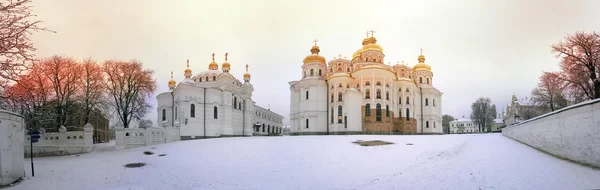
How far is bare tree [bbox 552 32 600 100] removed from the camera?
2080 centimetres

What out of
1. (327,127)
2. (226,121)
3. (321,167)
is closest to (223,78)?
(226,121)

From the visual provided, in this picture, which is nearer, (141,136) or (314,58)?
(141,136)

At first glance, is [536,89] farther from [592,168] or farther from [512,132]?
[592,168]

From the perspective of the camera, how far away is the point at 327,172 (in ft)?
49.3

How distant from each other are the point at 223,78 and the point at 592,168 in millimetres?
40341

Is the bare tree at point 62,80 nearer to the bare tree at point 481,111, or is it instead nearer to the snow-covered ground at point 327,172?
the snow-covered ground at point 327,172

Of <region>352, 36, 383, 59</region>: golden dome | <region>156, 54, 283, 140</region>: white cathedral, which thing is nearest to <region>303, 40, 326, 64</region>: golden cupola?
<region>352, 36, 383, 59</region>: golden dome

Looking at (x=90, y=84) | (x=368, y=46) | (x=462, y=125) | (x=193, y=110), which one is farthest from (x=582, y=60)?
(x=462, y=125)

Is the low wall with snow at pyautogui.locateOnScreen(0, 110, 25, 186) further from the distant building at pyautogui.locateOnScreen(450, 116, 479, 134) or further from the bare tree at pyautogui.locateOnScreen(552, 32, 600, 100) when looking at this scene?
the distant building at pyautogui.locateOnScreen(450, 116, 479, 134)

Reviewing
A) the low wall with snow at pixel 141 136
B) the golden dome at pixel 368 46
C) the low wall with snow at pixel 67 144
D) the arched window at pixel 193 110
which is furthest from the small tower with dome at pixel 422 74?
the low wall with snow at pixel 67 144

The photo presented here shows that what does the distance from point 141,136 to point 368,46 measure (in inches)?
1389

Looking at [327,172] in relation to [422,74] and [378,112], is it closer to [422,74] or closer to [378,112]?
[378,112]

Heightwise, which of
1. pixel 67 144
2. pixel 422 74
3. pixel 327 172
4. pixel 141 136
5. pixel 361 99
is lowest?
pixel 327 172

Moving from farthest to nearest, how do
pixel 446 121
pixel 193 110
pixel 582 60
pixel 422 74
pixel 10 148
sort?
pixel 446 121 < pixel 422 74 < pixel 193 110 < pixel 582 60 < pixel 10 148
